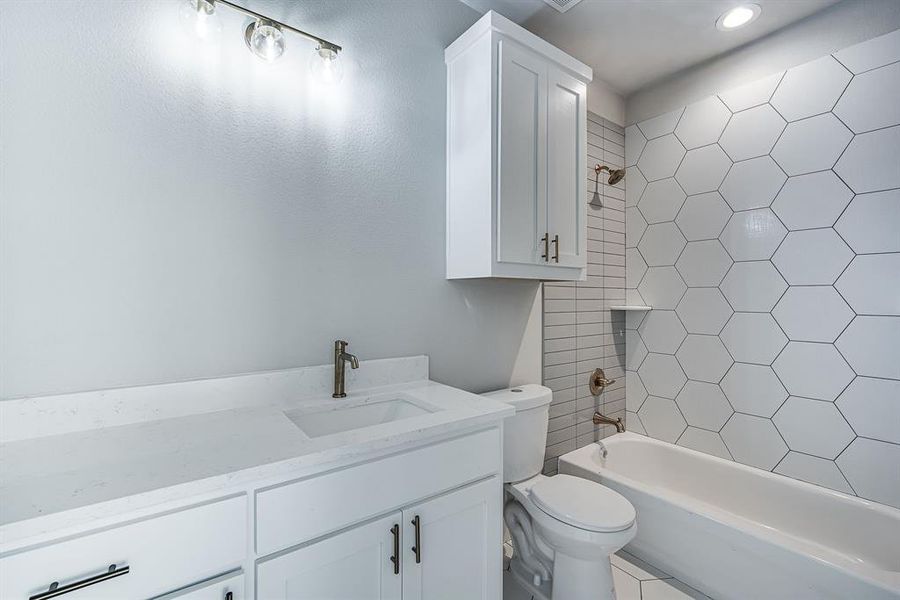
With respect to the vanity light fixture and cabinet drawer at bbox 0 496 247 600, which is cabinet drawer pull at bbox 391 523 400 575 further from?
the vanity light fixture

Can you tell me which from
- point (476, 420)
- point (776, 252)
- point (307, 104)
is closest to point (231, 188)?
point (307, 104)

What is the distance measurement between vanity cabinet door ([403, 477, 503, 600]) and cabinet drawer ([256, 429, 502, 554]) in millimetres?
51

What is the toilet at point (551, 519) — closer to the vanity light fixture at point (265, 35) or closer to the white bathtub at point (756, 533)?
the white bathtub at point (756, 533)

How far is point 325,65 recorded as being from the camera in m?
1.33

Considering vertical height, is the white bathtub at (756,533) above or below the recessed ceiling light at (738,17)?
below

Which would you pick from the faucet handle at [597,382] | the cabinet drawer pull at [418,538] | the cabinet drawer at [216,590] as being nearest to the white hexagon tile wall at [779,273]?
the faucet handle at [597,382]

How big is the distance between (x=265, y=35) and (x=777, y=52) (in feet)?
7.63

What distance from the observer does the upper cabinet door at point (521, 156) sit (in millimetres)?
1489

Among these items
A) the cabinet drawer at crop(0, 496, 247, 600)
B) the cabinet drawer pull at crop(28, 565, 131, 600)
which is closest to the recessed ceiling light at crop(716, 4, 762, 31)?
the cabinet drawer at crop(0, 496, 247, 600)

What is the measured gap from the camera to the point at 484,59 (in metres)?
1.49

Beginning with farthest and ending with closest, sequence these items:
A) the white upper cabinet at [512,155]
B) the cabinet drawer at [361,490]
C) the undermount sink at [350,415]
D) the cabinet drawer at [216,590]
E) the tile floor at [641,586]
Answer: the tile floor at [641,586]
the white upper cabinet at [512,155]
the undermount sink at [350,415]
the cabinet drawer at [361,490]
the cabinet drawer at [216,590]

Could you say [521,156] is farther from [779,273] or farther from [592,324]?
[779,273]

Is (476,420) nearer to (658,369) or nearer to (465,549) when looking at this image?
(465,549)

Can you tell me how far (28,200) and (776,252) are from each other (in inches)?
109
